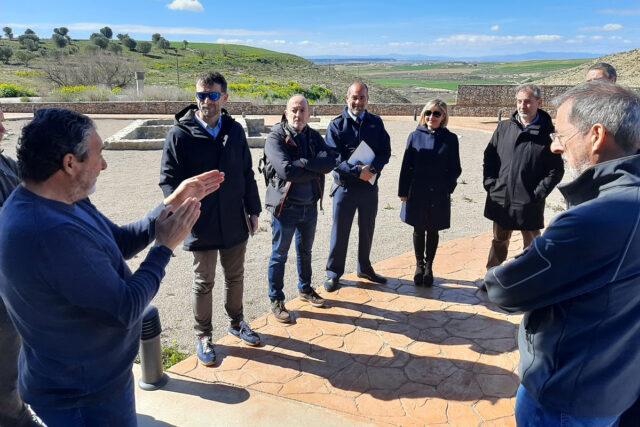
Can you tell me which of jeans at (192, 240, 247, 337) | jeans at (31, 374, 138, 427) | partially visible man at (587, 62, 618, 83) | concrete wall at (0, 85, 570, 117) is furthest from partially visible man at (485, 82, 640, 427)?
concrete wall at (0, 85, 570, 117)

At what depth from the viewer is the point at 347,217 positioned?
4.70 metres

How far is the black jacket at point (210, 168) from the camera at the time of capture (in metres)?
3.38

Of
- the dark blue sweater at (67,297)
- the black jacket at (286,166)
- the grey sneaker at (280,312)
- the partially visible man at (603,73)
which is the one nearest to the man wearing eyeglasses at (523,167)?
the partially visible man at (603,73)

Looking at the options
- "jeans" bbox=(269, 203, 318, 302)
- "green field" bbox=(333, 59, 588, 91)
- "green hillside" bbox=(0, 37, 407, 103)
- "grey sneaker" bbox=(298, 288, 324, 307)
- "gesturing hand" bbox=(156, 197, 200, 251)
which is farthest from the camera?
"green field" bbox=(333, 59, 588, 91)

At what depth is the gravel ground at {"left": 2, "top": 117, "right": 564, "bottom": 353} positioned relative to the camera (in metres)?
4.54

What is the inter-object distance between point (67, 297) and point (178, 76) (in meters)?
40.2

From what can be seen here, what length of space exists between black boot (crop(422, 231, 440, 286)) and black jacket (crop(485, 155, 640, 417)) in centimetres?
304

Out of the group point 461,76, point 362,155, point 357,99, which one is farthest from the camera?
point 461,76

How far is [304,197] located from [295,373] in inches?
59.4

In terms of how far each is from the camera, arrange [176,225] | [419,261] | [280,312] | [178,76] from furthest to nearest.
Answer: [178,76] < [419,261] < [280,312] < [176,225]

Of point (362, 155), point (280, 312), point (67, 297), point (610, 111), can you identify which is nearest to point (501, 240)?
point (362, 155)

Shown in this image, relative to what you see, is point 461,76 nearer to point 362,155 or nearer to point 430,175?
point 430,175

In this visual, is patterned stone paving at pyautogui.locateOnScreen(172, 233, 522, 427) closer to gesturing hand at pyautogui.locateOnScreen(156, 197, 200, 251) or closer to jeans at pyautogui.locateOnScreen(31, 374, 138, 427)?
jeans at pyautogui.locateOnScreen(31, 374, 138, 427)

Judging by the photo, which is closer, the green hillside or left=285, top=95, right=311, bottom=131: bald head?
left=285, top=95, right=311, bottom=131: bald head
